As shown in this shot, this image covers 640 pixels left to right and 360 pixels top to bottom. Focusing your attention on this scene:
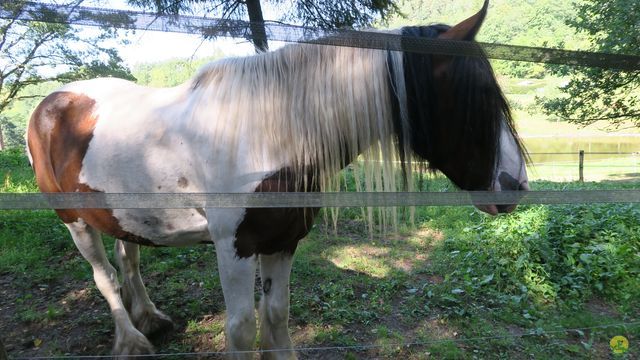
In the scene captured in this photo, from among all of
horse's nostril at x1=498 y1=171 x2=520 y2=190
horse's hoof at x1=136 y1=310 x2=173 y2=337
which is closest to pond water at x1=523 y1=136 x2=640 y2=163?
horse's nostril at x1=498 y1=171 x2=520 y2=190

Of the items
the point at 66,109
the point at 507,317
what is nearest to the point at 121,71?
the point at 66,109

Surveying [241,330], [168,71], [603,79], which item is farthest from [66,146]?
[603,79]

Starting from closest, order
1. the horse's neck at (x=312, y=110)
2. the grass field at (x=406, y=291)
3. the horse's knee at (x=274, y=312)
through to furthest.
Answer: the horse's neck at (x=312, y=110) → the horse's knee at (x=274, y=312) → the grass field at (x=406, y=291)

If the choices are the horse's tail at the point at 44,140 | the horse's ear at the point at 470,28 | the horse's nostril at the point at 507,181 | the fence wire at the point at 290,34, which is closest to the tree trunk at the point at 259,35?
the fence wire at the point at 290,34

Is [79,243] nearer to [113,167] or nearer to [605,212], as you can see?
[113,167]

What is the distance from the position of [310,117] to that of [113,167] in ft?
3.86

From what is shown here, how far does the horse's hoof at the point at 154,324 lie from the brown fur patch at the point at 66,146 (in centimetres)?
80

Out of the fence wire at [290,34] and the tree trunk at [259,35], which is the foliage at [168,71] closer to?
the tree trunk at [259,35]

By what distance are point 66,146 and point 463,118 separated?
230 centimetres

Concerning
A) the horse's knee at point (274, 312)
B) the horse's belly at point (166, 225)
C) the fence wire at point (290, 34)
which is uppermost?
the fence wire at point (290, 34)

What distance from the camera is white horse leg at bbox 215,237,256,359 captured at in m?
1.83

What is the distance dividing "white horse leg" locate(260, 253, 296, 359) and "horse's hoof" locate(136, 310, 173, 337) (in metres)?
0.96

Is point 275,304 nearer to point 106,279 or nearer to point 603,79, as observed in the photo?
point 106,279

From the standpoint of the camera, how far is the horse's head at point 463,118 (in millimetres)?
1561
